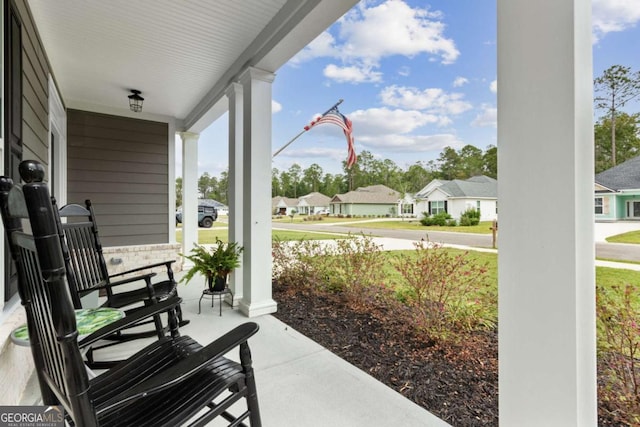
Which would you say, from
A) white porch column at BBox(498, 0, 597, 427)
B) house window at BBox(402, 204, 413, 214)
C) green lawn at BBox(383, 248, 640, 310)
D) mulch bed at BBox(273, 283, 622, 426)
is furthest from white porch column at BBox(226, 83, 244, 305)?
white porch column at BBox(498, 0, 597, 427)

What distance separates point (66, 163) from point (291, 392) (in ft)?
16.2

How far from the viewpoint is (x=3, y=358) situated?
Result: 4.90 ft

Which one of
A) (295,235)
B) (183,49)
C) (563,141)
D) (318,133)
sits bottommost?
(295,235)

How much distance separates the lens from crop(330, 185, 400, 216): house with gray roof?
3641 millimetres

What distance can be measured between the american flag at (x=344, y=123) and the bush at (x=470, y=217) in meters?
1.97

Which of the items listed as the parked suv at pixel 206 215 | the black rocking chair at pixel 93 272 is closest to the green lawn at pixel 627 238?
the black rocking chair at pixel 93 272

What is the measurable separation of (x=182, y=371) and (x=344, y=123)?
3.99 metres

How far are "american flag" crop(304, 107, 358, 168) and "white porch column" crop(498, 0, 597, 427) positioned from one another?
3.18 m

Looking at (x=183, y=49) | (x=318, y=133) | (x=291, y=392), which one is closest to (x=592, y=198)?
(x=291, y=392)

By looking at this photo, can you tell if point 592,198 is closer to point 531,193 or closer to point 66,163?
point 531,193

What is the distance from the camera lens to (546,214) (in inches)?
40.9

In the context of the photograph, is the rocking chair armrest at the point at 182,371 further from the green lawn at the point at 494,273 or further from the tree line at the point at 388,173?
the green lawn at the point at 494,273

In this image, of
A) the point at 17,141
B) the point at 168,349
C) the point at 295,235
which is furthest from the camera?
the point at 295,235

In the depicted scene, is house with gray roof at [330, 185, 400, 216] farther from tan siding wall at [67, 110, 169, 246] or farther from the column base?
tan siding wall at [67, 110, 169, 246]
